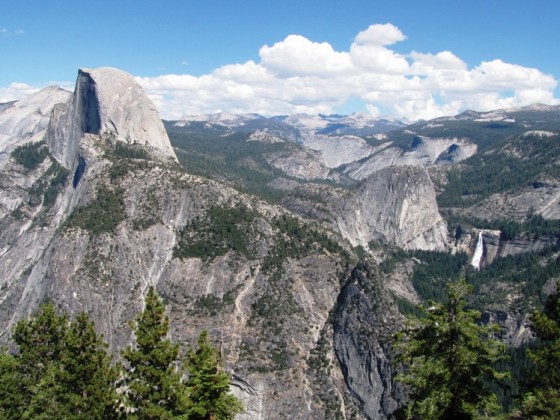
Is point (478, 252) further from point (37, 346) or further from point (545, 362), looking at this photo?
point (37, 346)

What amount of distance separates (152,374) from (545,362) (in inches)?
903

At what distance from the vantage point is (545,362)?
3056 centimetres

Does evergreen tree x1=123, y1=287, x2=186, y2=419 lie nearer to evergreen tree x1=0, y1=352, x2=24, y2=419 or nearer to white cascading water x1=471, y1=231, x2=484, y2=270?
evergreen tree x1=0, y1=352, x2=24, y2=419

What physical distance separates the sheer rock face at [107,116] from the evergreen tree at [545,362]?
145603 mm

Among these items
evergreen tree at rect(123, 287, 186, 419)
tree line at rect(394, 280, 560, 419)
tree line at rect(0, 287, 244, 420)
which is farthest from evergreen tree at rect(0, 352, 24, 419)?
tree line at rect(394, 280, 560, 419)

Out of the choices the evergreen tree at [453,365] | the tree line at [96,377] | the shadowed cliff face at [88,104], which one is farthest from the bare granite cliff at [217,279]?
the evergreen tree at [453,365]

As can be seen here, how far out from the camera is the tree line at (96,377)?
101 feet

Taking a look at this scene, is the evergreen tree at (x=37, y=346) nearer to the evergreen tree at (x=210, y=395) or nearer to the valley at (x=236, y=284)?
the evergreen tree at (x=210, y=395)

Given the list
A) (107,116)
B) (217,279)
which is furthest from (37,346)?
(107,116)

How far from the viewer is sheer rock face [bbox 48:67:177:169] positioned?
170 m

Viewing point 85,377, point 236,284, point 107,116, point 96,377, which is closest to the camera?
point 96,377

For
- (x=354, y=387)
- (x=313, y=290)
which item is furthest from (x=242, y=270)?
(x=354, y=387)

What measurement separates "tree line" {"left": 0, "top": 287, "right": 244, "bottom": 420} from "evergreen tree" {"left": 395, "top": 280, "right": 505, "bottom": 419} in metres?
10.7

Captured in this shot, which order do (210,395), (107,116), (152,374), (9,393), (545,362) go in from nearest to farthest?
(210,395), (545,362), (152,374), (9,393), (107,116)
